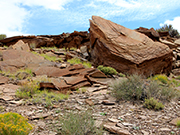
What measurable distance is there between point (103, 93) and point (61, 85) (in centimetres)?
197

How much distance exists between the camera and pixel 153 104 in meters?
5.16

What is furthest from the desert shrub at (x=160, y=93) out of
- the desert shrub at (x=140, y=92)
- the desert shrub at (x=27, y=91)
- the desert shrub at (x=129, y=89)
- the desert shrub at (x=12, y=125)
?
the desert shrub at (x=27, y=91)

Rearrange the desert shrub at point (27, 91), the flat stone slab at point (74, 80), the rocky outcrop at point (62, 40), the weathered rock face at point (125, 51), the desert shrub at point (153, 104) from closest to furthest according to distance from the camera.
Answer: the desert shrub at point (153, 104) < the desert shrub at point (27, 91) < the flat stone slab at point (74, 80) < the weathered rock face at point (125, 51) < the rocky outcrop at point (62, 40)

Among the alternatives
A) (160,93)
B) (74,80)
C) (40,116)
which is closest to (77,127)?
(40,116)

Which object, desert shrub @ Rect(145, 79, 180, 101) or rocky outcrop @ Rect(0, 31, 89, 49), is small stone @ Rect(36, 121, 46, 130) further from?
rocky outcrop @ Rect(0, 31, 89, 49)

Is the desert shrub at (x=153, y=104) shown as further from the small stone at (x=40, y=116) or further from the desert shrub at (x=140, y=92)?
the small stone at (x=40, y=116)

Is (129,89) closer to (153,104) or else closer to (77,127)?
(153,104)

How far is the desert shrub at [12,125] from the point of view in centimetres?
279

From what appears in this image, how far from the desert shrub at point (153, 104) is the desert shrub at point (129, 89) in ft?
1.60

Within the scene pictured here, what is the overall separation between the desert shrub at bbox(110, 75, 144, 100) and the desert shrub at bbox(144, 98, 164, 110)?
0.49 metres

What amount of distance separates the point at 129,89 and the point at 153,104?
3.46 feet

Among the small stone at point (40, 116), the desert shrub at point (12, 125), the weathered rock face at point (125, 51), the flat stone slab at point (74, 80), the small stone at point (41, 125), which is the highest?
the weathered rock face at point (125, 51)

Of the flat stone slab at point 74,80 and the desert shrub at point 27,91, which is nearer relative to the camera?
the desert shrub at point 27,91

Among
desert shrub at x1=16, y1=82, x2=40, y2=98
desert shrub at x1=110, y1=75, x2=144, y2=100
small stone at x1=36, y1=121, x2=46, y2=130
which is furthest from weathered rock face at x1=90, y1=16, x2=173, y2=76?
small stone at x1=36, y1=121, x2=46, y2=130
